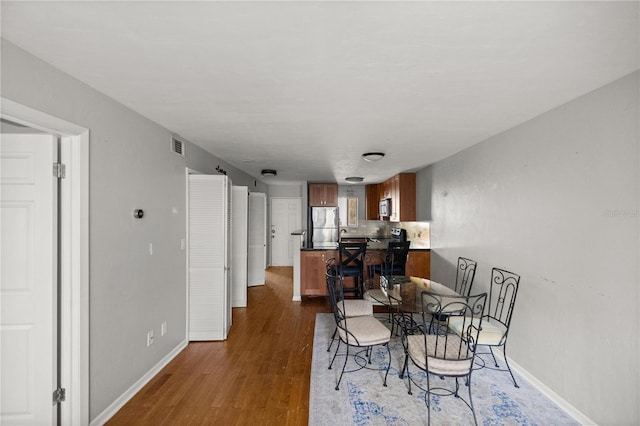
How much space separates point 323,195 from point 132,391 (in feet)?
17.5

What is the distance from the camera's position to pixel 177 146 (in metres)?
3.09

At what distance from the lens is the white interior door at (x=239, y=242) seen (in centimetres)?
443

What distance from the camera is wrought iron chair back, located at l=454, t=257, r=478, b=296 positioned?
3.47m

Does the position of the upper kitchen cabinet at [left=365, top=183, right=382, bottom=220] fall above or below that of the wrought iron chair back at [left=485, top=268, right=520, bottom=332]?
above

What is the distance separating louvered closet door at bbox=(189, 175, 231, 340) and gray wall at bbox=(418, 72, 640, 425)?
10.3ft

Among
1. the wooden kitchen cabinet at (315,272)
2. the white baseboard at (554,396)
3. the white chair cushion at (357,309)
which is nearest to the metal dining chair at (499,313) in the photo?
the white baseboard at (554,396)

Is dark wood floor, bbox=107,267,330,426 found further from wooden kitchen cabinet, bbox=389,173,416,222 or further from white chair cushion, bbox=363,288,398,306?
wooden kitchen cabinet, bbox=389,173,416,222

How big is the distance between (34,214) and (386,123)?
2.75m

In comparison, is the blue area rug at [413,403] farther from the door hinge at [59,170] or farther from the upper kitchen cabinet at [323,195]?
the upper kitchen cabinet at [323,195]

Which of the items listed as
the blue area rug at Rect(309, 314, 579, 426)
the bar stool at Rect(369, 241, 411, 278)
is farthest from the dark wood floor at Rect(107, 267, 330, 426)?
the bar stool at Rect(369, 241, 411, 278)

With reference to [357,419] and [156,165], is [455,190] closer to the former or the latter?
[357,419]

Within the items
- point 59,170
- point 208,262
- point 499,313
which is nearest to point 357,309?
point 499,313

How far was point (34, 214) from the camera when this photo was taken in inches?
69.8

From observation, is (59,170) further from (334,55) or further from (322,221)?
(322,221)
